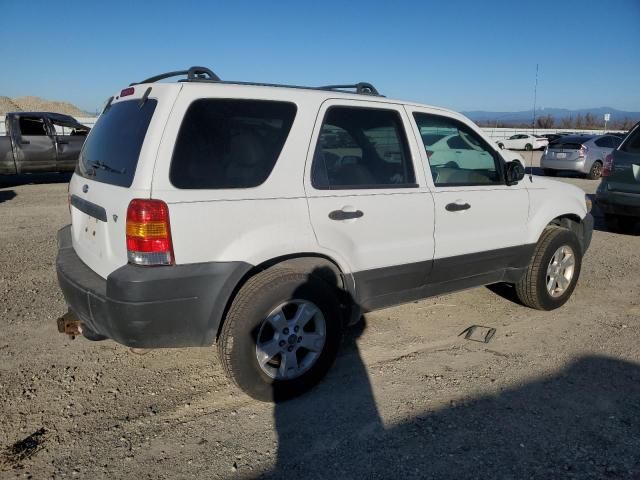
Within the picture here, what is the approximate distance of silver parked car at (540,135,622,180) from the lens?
17359 millimetres

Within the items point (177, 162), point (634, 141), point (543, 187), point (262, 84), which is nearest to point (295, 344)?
point (177, 162)

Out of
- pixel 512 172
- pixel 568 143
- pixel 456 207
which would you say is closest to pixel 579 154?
pixel 568 143

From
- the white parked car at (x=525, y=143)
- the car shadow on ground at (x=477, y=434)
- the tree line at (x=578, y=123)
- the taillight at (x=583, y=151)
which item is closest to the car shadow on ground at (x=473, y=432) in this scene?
the car shadow on ground at (x=477, y=434)

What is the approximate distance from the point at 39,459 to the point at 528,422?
2694mm

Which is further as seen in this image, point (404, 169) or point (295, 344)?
point (404, 169)

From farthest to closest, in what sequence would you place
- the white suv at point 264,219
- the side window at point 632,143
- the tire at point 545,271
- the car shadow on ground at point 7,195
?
the car shadow on ground at point 7,195 < the side window at point 632,143 < the tire at point 545,271 < the white suv at point 264,219

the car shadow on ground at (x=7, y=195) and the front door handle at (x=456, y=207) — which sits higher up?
the front door handle at (x=456, y=207)

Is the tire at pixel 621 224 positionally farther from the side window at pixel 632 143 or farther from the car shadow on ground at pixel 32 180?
the car shadow on ground at pixel 32 180

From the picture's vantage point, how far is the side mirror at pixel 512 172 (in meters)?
4.09

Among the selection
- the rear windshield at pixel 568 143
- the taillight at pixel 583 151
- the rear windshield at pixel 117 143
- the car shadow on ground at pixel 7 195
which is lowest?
the car shadow on ground at pixel 7 195

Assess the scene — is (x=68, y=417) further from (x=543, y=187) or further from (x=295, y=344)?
A: (x=543, y=187)

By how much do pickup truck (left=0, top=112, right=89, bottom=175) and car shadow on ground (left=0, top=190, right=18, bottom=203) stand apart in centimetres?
64

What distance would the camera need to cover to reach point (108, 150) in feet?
10.3

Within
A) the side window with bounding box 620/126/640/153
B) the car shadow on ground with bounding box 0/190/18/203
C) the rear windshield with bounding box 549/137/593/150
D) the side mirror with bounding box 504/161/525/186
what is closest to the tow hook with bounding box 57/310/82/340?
the side mirror with bounding box 504/161/525/186
